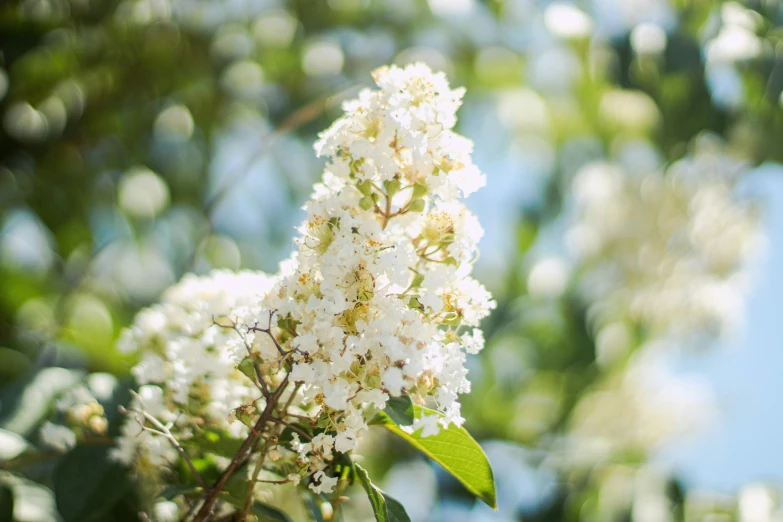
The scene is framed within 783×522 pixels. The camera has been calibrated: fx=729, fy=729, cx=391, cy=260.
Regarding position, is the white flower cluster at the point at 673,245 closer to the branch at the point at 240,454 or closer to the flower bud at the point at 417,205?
the flower bud at the point at 417,205

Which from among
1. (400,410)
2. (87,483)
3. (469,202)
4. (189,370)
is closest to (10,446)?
(87,483)

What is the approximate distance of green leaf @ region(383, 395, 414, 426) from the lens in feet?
2.53

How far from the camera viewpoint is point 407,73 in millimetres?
883

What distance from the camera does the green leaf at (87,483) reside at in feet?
3.25

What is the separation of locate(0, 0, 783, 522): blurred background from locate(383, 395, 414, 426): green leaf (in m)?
1.11

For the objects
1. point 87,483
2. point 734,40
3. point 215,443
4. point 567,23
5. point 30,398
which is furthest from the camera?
point 567,23

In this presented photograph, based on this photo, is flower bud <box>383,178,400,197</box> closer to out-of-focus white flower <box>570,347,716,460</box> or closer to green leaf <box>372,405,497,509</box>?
green leaf <box>372,405,497,509</box>

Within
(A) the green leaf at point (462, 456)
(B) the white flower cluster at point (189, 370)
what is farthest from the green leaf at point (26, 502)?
(A) the green leaf at point (462, 456)

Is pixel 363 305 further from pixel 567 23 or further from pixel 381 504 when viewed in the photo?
pixel 567 23

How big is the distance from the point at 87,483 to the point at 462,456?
21.4 inches

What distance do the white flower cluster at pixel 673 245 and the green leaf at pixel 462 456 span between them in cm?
193

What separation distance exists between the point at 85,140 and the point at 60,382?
133cm

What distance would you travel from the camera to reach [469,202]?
2289mm

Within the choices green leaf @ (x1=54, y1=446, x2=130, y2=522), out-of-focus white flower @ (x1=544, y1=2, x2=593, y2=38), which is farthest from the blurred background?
green leaf @ (x1=54, y1=446, x2=130, y2=522)
